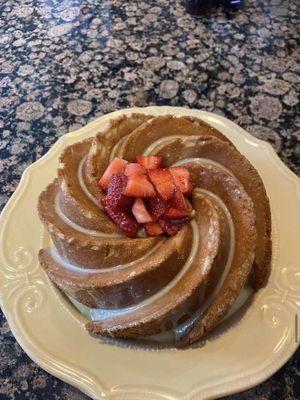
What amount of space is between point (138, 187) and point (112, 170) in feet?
0.35

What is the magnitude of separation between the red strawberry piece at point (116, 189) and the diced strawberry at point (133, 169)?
0.6 inches

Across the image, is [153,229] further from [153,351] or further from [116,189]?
[153,351]

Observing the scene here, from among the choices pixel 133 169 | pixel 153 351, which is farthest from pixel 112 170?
pixel 153 351

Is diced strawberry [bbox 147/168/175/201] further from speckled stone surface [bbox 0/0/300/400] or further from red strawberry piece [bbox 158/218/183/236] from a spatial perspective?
speckled stone surface [bbox 0/0/300/400]

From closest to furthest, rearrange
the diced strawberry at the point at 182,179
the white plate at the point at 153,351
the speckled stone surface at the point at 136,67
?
the white plate at the point at 153,351, the diced strawberry at the point at 182,179, the speckled stone surface at the point at 136,67

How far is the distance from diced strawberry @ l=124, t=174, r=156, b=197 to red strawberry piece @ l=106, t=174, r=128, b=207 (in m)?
0.01

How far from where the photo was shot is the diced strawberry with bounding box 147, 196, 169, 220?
1088 millimetres

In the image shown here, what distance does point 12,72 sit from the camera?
198 cm

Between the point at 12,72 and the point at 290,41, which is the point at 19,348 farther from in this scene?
the point at 290,41

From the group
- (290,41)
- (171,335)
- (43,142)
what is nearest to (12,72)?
(43,142)

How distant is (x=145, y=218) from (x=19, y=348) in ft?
1.63

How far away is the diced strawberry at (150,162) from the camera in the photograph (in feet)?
3.81

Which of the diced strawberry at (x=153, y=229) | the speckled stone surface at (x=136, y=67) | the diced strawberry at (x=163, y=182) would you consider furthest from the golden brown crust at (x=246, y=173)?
the speckled stone surface at (x=136, y=67)

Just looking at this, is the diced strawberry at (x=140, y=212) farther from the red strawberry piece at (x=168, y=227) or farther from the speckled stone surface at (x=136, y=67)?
the speckled stone surface at (x=136, y=67)
